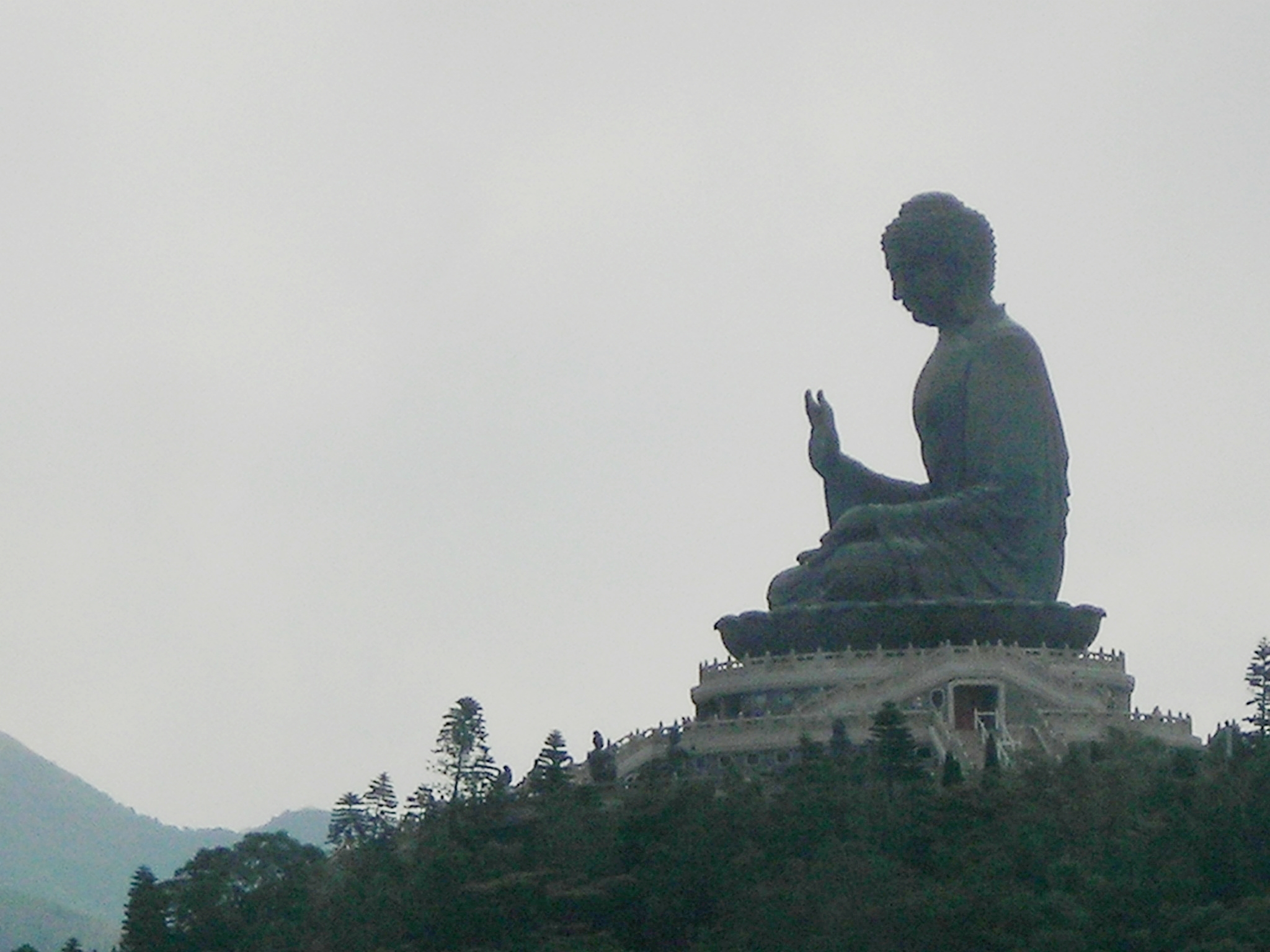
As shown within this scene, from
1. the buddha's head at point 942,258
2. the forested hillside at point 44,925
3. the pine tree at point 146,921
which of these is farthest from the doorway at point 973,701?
the forested hillside at point 44,925

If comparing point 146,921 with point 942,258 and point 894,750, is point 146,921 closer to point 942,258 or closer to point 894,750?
point 894,750

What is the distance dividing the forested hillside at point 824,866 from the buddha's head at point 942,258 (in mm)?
9743

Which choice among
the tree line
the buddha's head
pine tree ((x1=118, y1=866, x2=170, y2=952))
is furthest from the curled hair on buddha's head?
pine tree ((x1=118, y1=866, x2=170, y2=952))

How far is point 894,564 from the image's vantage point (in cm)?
4384

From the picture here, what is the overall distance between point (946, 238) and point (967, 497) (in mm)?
3908

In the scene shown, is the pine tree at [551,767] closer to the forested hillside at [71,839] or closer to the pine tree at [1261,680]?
the pine tree at [1261,680]

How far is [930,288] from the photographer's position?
4662cm

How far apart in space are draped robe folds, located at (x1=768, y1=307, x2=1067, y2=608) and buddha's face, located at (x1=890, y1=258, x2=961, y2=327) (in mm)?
281

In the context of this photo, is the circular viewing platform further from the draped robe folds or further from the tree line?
the tree line

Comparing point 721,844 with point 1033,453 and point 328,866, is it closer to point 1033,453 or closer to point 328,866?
point 328,866

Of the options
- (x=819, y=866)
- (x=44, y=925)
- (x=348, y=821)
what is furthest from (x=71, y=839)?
(x=819, y=866)

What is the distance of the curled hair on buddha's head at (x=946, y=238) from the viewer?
4641cm

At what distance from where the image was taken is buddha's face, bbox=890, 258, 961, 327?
46.5 metres

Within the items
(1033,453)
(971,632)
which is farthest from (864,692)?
(1033,453)
